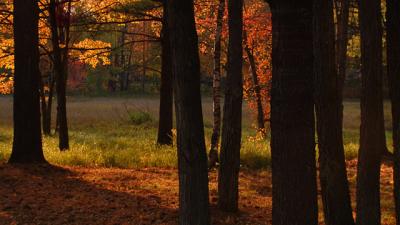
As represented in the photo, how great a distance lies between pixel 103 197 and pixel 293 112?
211 inches

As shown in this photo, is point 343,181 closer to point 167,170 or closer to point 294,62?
point 294,62

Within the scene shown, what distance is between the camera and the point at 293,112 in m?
3.34

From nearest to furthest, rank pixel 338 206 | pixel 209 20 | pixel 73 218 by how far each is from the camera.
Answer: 1. pixel 338 206
2. pixel 73 218
3. pixel 209 20

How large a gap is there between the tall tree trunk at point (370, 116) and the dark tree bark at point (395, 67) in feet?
0.84

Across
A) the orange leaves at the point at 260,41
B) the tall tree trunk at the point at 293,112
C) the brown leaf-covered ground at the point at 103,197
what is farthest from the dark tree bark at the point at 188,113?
the orange leaves at the point at 260,41

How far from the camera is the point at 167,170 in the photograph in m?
11.5

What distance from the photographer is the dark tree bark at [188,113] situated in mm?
5109

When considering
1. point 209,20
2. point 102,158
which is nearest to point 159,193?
point 102,158

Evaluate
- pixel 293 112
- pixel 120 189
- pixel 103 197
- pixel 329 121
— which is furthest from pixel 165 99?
pixel 293 112

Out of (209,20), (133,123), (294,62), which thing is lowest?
(133,123)

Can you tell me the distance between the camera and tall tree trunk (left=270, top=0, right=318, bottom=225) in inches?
132

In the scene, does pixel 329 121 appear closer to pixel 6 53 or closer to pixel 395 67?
pixel 395 67

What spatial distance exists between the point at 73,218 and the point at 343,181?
3.83 m

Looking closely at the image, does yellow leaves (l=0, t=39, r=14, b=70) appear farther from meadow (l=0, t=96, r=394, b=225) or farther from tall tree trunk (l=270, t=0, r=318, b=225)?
tall tree trunk (l=270, t=0, r=318, b=225)
